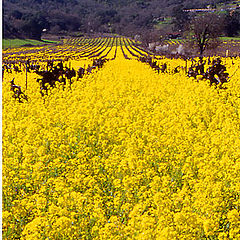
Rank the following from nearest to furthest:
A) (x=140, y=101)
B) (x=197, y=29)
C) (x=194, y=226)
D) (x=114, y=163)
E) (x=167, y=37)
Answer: (x=194, y=226) → (x=114, y=163) → (x=140, y=101) → (x=197, y=29) → (x=167, y=37)

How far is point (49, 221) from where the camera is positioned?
4.18m

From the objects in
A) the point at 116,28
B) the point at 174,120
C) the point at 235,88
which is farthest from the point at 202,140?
the point at 116,28

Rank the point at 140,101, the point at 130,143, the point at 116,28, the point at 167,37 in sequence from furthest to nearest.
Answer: the point at 116,28
the point at 167,37
the point at 140,101
the point at 130,143

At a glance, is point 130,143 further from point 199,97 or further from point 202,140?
point 199,97

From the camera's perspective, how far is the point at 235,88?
11914 mm

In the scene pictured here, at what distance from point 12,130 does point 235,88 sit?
26.1 feet

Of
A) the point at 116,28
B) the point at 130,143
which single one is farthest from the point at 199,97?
the point at 116,28

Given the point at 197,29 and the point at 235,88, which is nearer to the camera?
the point at 235,88

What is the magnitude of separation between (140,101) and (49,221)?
650 centimetres

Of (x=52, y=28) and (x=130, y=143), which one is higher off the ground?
(x=52, y=28)

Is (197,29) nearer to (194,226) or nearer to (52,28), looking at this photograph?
(194,226)

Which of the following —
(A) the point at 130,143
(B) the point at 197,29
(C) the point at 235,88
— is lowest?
(A) the point at 130,143

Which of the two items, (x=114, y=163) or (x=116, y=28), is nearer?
(x=114, y=163)

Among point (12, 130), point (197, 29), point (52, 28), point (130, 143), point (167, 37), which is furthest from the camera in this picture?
point (52, 28)
